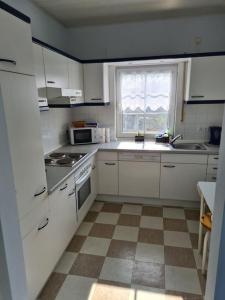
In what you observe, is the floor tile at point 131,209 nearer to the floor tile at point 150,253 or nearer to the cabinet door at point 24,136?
the floor tile at point 150,253

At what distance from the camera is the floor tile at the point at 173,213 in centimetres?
286

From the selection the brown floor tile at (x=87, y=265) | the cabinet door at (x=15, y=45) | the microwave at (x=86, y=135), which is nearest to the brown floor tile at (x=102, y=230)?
the brown floor tile at (x=87, y=265)

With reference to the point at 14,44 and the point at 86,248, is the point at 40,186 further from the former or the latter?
the point at 86,248

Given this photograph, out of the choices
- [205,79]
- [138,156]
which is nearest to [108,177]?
[138,156]

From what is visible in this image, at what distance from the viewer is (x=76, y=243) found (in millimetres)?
2369

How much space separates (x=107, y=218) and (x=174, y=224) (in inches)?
33.7

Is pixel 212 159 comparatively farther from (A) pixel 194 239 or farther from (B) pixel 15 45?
(B) pixel 15 45

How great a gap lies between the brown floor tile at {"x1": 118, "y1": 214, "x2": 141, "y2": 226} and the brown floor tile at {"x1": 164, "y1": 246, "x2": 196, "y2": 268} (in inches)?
21.3

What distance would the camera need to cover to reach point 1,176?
31.1 inches

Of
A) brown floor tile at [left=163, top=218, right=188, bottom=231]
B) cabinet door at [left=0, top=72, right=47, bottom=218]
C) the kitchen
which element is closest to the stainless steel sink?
the kitchen

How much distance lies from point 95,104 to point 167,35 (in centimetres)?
140

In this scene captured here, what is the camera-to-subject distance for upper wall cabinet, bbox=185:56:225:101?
2.76m

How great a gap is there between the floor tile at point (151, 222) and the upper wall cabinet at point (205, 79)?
1.66 meters

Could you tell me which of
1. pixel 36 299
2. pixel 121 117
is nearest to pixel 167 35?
pixel 121 117
